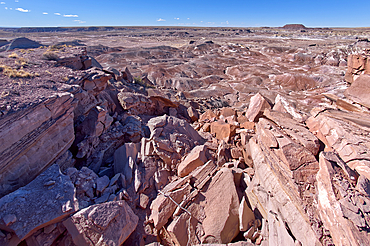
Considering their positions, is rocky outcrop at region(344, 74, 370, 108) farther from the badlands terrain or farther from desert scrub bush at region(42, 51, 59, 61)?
desert scrub bush at region(42, 51, 59, 61)

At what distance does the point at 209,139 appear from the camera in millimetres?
8281

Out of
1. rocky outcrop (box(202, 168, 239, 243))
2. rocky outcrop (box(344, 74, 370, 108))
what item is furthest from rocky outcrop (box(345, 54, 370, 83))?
rocky outcrop (box(202, 168, 239, 243))

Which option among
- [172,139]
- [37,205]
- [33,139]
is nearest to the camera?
[37,205]

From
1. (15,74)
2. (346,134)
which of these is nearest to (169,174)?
(346,134)

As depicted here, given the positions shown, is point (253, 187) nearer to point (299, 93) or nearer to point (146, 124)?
point (146, 124)

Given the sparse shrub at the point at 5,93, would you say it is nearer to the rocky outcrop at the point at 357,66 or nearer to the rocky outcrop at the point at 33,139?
the rocky outcrop at the point at 33,139

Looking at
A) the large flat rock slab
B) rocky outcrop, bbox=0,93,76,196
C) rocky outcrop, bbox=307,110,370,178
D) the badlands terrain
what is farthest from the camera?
rocky outcrop, bbox=0,93,76,196

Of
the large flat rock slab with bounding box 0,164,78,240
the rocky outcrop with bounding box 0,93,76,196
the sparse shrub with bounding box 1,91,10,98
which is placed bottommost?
the large flat rock slab with bounding box 0,164,78,240

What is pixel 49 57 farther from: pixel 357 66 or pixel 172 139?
pixel 357 66

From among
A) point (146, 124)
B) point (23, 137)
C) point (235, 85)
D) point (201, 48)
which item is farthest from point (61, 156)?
point (201, 48)

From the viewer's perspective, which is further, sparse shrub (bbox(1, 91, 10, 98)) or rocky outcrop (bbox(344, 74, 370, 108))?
rocky outcrop (bbox(344, 74, 370, 108))

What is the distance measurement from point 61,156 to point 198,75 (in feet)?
106

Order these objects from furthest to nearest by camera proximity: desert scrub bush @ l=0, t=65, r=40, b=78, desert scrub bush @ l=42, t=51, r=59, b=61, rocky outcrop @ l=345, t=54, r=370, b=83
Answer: rocky outcrop @ l=345, t=54, r=370, b=83
desert scrub bush @ l=42, t=51, r=59, b=61
desert scrub bush @ l=0, t=65, r=40, b=78

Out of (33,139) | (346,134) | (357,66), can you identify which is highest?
(357,66)
